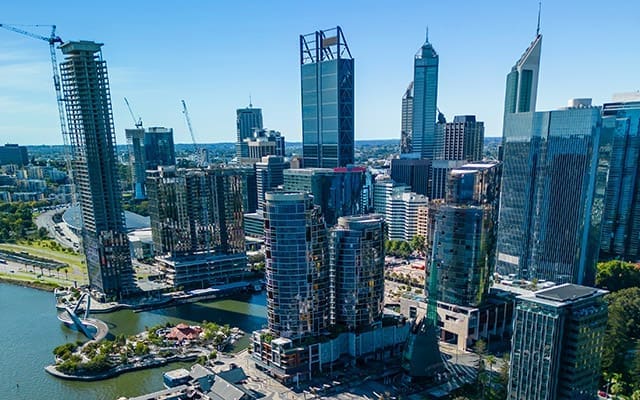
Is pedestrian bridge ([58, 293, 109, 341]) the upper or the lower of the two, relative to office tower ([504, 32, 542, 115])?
lower

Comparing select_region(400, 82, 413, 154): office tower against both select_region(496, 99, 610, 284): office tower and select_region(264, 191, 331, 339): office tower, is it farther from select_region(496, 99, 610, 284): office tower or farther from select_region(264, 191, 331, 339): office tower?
select_region(264, 191, 331, 339): office tower

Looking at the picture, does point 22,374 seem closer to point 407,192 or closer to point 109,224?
point 109,224

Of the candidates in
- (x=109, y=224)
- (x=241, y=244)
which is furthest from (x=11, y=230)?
(x=241, y=244)

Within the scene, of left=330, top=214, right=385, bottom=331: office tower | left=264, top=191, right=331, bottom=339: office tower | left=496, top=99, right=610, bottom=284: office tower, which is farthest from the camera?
left=496, top=99, right=610, bottom=284: office tower

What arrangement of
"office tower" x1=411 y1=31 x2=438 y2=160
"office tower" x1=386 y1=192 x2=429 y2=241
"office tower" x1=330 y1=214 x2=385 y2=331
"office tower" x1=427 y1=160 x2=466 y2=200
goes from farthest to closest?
"office tower" x1=411 y1=31 x2=438 y2=160 → "office tower" x1=427 y1=160 x2=466 y2=200 → "office tower" x1=386 y1=192 x2=429 y2=241 → "office tower" x1=330 y1=214 x2=385 y2=331

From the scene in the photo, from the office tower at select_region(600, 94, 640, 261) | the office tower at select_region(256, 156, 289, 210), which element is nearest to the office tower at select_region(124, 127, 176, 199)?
the office tower at select_region(256, 156, 289, 210)

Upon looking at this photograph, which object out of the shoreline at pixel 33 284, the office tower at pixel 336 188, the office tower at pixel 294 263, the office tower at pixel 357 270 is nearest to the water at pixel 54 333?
the shoreline at pixel 33 284
